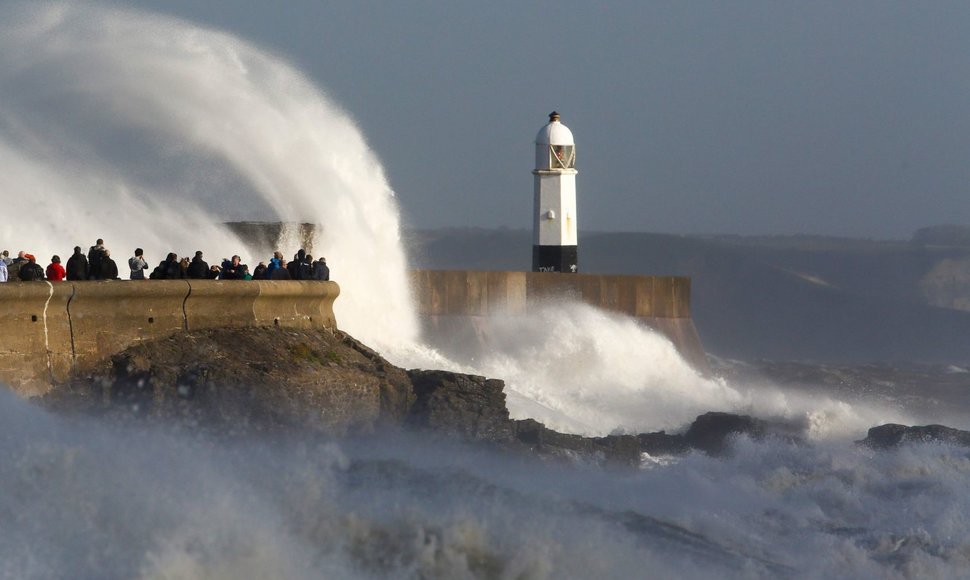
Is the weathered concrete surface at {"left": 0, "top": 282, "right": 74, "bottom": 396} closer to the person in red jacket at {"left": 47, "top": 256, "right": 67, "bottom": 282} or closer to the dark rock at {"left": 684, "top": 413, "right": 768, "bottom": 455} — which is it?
the person in red jacket at {"left": 47, "top": 256, "right": 67, "bottom": 282}

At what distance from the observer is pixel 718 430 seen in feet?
57.0

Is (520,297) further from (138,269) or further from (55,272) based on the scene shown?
(55,272)

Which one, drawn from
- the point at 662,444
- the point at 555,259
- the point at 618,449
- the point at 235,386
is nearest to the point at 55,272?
the point at 235,386

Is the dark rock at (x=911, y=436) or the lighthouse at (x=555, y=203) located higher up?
the lighthouse at (x=555, y=203)

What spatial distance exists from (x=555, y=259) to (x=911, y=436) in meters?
7.80

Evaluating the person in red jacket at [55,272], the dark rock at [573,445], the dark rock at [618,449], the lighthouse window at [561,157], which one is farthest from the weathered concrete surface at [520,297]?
the person in red jacket at [55,272]

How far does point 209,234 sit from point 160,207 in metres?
0.63

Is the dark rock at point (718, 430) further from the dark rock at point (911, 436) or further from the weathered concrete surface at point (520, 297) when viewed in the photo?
the weathered concrete surface at point (520, 297)

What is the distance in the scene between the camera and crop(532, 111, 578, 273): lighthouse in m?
23.1

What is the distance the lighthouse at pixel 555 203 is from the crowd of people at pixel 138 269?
866 cm

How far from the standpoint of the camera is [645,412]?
1961cm

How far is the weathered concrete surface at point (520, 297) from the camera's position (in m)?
19.7

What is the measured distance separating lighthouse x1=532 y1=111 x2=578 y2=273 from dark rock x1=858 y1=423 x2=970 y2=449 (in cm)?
708

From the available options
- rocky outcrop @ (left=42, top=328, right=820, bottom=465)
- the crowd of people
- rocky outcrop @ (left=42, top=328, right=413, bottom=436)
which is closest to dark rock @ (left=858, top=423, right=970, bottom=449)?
rocky outcrop @ (left=42, top=328, right=820, bottom=465)
